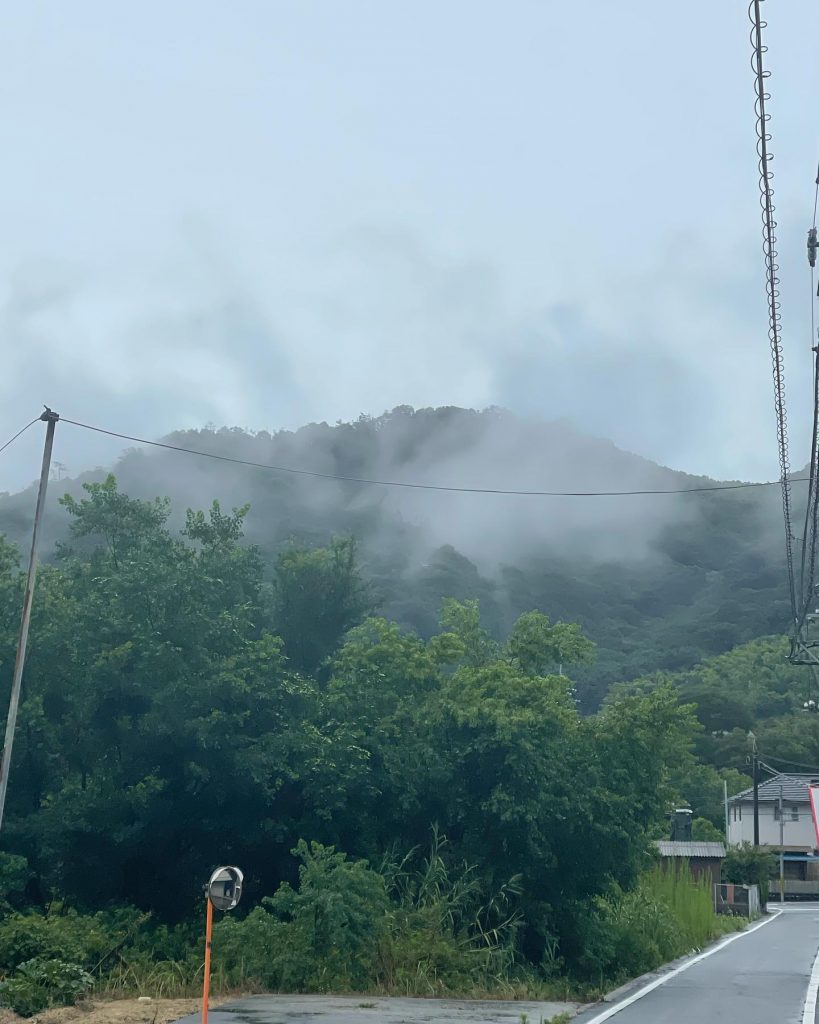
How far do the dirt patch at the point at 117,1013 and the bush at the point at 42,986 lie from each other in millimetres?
178

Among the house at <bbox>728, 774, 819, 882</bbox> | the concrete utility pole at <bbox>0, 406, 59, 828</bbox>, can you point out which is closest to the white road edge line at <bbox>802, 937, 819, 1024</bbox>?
the concrete utility pole at <bbox>0, 406, 59, 828</bbox>

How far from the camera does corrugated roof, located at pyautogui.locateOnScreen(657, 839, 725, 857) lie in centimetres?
5312

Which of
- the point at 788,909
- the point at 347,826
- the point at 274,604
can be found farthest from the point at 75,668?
the point at 788,909

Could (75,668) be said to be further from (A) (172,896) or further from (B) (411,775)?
(B) (411,775)

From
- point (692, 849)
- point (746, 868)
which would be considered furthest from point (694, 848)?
point (746, 868)

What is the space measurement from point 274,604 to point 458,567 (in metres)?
154

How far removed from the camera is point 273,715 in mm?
21344

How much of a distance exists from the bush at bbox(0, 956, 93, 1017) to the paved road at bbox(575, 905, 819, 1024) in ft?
21.8

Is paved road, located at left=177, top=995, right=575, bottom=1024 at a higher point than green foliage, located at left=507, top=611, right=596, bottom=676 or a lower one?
lower

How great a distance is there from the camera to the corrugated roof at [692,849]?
53.1m

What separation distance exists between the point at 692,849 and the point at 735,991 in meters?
38.7

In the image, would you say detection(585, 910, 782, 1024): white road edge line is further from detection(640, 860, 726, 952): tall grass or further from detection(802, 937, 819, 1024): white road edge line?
detection(640, 860, 726, 952): tall grass

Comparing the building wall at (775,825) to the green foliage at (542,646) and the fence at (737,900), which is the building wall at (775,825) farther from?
the green foliage at (542,646)

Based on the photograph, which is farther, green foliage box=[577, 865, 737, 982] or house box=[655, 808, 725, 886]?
house box=[655, 808, 725, 886]
